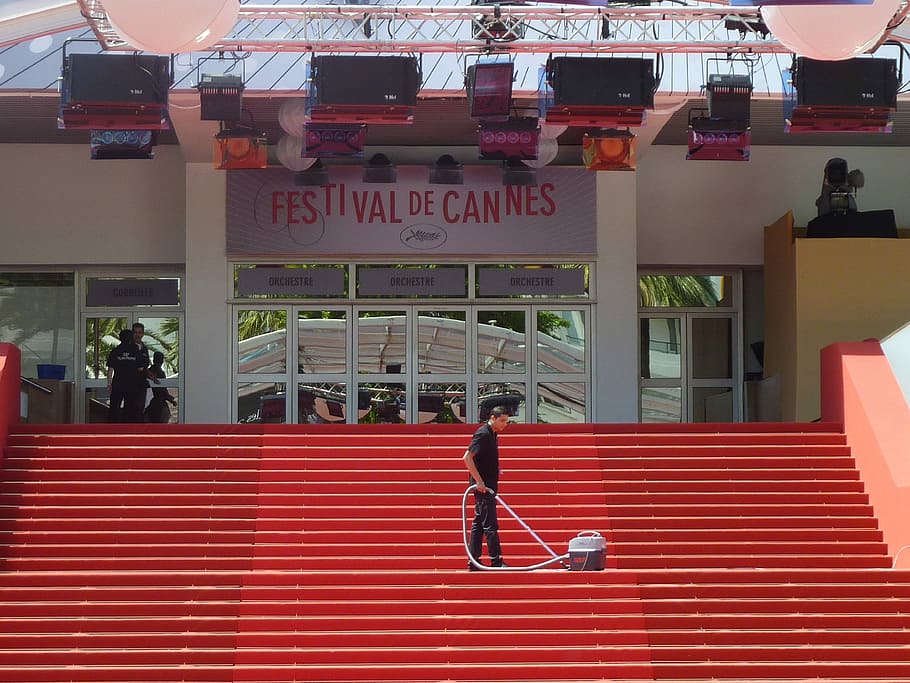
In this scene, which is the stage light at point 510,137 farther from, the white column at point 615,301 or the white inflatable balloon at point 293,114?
the white column at point 615,301

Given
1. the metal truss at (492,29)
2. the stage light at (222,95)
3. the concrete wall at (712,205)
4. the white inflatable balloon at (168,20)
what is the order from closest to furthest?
the white inflatable balloon at (168,20) → the metal truss at (492,29) → the stage light at (222,95) → the concrete wall at (712,205)

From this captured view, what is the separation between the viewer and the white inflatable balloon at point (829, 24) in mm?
8719

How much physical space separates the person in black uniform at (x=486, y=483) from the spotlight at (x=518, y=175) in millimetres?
7261

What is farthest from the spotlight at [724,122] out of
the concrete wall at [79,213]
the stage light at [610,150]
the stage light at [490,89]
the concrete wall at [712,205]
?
the concrete wall at [79,213]

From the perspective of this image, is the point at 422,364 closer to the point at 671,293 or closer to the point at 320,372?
the point at 320,372

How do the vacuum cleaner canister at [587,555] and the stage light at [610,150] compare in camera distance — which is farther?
the stage light at [610,150]

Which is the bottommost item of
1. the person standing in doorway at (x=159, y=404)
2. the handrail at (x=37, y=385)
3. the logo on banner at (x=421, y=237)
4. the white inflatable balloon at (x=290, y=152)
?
the person standing in doorway at (x=159, y=404)

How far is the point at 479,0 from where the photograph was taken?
40.3ft

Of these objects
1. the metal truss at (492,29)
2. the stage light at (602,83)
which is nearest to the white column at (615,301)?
the metal truss at (492,29)

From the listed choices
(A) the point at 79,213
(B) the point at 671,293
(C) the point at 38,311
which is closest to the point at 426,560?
(B) the point at 671,293

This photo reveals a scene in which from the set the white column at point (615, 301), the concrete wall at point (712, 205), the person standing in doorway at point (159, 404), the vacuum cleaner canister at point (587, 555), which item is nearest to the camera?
the vacuum cleaner canister at point (587, 555)

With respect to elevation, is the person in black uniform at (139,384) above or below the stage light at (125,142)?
below

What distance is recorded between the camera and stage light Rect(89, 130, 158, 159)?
46.2ft

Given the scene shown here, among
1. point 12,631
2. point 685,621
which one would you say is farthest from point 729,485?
point 12,631
